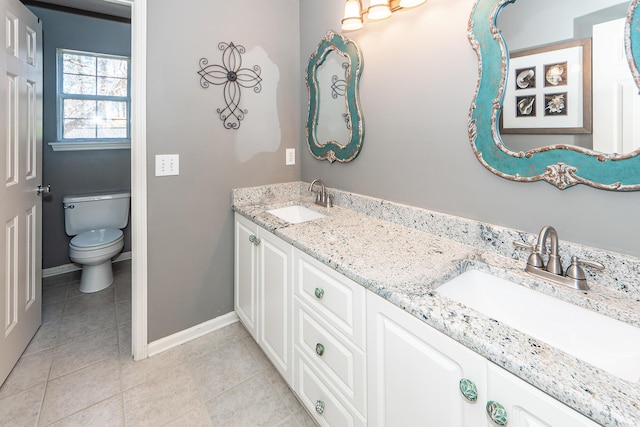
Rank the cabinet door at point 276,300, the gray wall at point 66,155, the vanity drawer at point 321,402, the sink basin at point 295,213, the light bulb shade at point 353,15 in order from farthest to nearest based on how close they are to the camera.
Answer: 1. the gray wall at point 66,155
2. the sink basin at point 295,213
3. the light bulb shade at point 353,15
4. the cabinet door at point 276,300
5. the vanity drawer at point 321,402

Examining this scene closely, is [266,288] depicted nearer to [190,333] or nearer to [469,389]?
[190,333]

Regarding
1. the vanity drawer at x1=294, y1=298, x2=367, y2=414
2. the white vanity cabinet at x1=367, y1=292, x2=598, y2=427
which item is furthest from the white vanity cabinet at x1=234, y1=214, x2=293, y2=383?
the white vanity cabinet at x1=367, y1=292, x2=598, y2=427

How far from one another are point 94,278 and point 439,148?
2766mm

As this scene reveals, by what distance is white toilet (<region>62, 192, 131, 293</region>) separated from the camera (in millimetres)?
2455

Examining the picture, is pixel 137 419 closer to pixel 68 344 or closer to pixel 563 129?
pixel 68 344

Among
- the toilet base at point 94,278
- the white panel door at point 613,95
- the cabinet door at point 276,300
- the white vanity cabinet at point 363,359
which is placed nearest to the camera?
the white vanity cabinet at point 363,359

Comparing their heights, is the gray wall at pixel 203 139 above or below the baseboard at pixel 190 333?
above

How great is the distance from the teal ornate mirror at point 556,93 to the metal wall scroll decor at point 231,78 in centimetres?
127

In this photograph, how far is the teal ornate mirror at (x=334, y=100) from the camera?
1717 mm

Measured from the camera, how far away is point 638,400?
517mm

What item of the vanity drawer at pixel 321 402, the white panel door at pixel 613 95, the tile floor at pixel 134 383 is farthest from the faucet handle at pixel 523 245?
the tile floor at pixel 134 383

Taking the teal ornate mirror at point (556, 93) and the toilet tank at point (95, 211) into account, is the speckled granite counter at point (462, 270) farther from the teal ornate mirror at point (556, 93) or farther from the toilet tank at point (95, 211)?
the toilet tank at point (95, 211)

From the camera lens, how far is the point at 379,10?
142cm

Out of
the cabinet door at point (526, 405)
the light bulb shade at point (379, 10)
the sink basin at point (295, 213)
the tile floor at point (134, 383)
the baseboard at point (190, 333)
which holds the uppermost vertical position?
the light bulb shade at point (379, 10)
